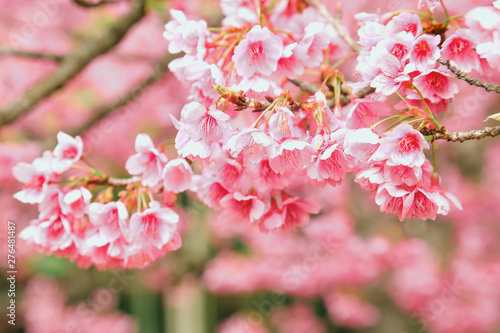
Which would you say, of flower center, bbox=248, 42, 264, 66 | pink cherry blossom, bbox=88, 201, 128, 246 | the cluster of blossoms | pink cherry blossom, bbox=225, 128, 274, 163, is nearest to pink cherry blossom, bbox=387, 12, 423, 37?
the cluster of blossoms

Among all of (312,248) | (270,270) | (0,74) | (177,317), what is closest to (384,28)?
(312,248)

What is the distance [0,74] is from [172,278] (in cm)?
276

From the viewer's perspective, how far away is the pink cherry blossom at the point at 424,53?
109cm

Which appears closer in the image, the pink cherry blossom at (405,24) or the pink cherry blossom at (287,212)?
A: the pink cherry blossom at (405,24)

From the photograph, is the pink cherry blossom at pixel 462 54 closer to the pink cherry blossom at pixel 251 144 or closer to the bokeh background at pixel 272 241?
Answer: the pink cherry blossom at pixel 251 144

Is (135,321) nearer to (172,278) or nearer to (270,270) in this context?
(172,278)

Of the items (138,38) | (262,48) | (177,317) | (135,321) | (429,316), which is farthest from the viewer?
(135,321)

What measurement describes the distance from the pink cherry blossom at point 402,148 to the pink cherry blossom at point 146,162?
588mm

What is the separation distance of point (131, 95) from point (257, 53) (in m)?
1.25

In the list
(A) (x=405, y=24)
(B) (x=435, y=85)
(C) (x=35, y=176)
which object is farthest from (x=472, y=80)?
(C) (x=35, y=176)

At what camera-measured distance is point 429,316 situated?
15.0ft

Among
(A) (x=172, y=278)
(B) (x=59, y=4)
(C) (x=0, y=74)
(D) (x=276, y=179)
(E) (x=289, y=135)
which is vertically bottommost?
(A) (x=172, y=278)

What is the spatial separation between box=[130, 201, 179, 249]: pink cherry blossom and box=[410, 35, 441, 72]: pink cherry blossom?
2.40ft

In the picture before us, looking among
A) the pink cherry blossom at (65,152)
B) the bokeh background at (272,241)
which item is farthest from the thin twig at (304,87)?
the bokeh background at (272,241)
